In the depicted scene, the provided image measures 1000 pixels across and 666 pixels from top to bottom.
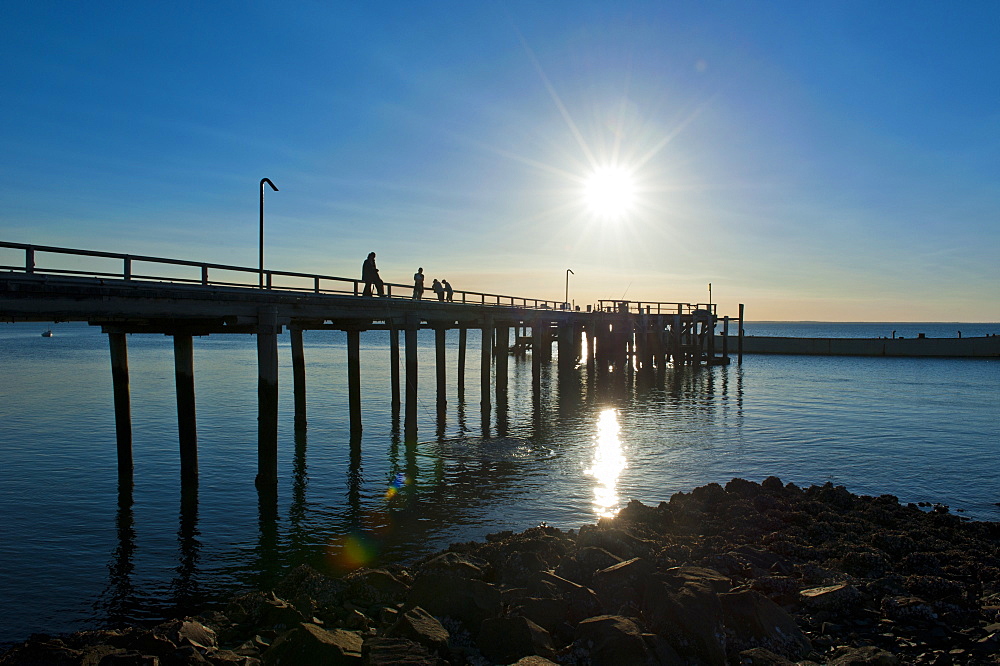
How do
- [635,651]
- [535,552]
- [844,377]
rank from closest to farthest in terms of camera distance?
[635,651]
[535,552]
[844,377]

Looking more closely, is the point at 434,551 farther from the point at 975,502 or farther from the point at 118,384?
the point at 975,502

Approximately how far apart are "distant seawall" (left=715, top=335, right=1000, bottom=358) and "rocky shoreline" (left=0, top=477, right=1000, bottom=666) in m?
78.4

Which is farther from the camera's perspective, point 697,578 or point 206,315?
point 206,315

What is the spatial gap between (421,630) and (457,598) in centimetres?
101

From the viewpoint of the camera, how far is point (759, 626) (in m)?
8.05

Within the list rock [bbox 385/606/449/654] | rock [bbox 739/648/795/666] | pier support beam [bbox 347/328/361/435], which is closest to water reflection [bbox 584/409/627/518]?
rock [bbox 739/648/795/666]

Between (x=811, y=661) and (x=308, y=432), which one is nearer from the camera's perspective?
(x=811, y=661)

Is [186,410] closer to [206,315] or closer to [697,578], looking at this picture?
[206,315]

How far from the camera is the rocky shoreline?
24.0 ft

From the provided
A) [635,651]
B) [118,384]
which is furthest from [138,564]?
[635,651]

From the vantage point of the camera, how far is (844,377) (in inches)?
2119

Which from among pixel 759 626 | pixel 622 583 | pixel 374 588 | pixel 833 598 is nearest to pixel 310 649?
pixel 374 588

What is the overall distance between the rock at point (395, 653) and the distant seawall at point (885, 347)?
85109 mm

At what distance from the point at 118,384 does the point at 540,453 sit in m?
12.8
